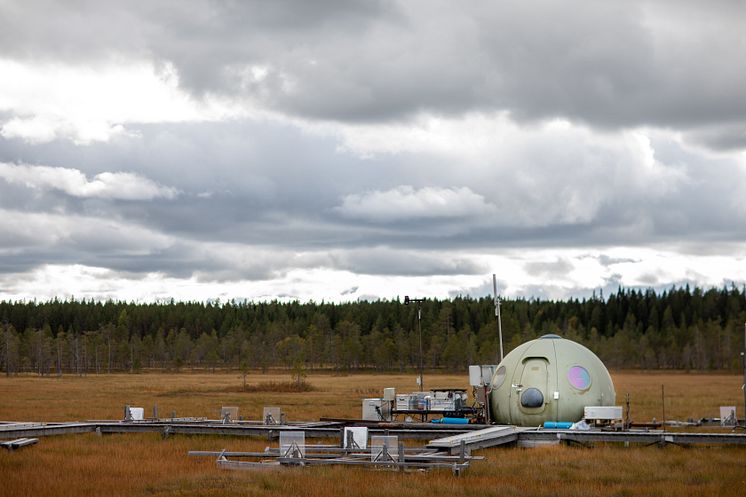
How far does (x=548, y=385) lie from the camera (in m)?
43.3

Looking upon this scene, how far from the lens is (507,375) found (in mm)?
44969

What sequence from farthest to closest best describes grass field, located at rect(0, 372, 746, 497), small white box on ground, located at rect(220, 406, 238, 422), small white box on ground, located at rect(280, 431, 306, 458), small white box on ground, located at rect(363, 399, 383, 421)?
small white box on ground, located at rect(363, 399, 383, 421), small white box on ground, located at rect(220, 406, 238, 422), small white box on ground, located at rect(280, 431, 306, 458), grass field, located at rect(0, 372, 746, 497)

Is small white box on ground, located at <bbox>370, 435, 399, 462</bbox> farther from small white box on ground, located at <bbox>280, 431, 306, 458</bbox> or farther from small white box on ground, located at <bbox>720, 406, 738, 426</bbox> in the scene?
small white box on ground, located at <bbox>720, 406, 738, 426</bbox>

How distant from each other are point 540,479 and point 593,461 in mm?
4687

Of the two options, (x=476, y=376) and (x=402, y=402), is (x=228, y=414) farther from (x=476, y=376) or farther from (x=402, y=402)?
(x=476, y=376)

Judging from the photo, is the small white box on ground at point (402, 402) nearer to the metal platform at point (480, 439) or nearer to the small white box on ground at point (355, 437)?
the metal platform at point (480, 439)

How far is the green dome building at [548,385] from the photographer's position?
141 feet

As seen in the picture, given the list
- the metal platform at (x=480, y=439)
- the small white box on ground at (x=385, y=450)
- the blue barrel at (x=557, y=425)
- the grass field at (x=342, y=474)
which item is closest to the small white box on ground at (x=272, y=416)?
the grass field at (x=342, y=474)

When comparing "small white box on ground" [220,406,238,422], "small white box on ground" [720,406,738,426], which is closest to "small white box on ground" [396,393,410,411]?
"small white box on ground" [220,406,238,422]

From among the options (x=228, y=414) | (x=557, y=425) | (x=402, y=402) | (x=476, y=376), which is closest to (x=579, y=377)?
(x=557, y=425)

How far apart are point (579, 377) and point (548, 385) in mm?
1524

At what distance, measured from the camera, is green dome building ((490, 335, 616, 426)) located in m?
43.0

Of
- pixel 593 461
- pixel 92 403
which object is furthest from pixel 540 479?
pixel 92 403

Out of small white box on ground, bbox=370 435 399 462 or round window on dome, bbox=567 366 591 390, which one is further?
round window on dome, bbox=567 366 591 390
